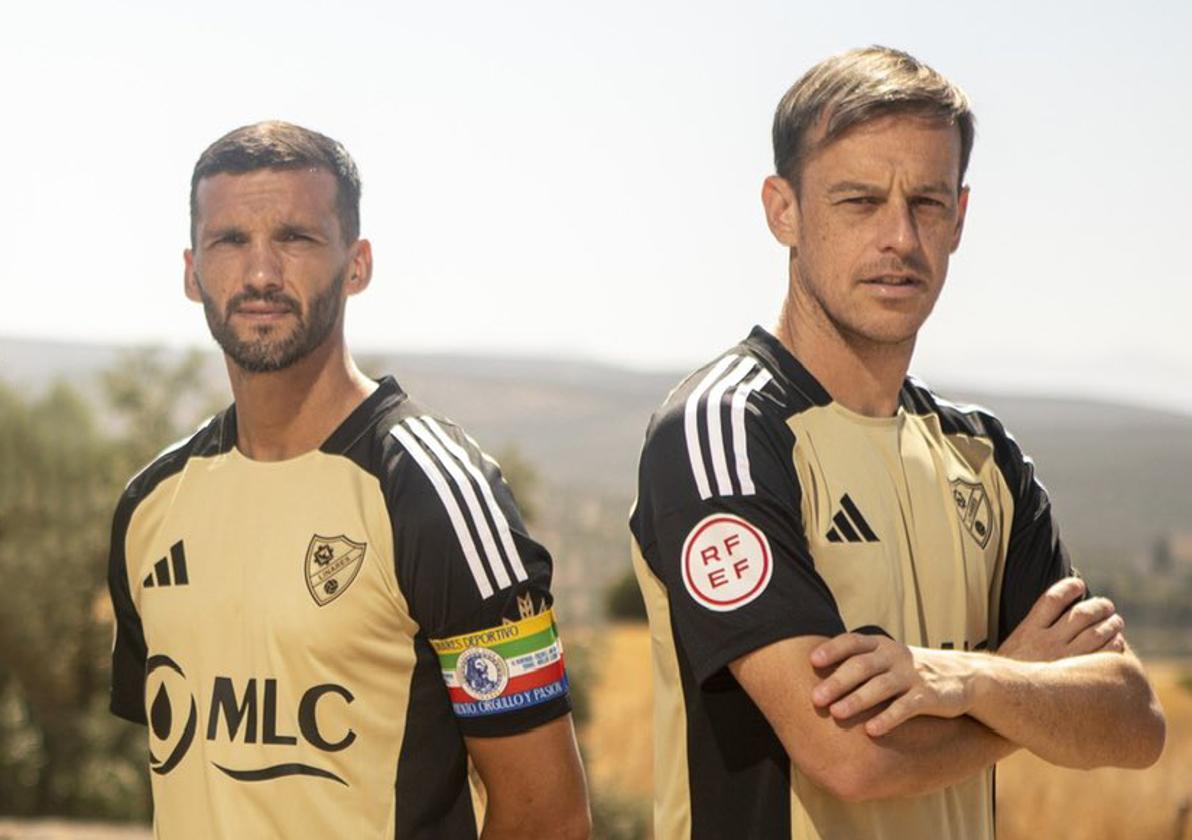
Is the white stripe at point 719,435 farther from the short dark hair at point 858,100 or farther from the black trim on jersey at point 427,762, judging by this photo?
the black trim on jersey at point 427,762

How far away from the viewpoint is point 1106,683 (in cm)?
304

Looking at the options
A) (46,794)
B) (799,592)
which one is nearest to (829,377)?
(799,592)

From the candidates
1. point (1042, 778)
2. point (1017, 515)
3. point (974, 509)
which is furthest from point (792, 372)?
point (1042, 778)

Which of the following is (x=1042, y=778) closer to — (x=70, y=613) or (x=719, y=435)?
(x=719, y=435)

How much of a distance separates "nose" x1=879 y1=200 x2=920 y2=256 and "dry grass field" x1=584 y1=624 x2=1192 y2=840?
3.63ft

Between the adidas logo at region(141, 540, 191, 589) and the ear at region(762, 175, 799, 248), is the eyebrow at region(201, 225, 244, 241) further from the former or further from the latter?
the ear at region(762, 175, 799, 248)

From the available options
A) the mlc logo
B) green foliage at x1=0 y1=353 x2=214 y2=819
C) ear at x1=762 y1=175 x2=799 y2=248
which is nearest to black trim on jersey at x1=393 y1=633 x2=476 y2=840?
the mlc logo

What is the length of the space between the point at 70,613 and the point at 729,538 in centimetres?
1912

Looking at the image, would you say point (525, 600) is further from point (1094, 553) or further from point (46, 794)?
point (1094, 553)

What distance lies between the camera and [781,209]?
10.3 feet

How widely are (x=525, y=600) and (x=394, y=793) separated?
1.41ft

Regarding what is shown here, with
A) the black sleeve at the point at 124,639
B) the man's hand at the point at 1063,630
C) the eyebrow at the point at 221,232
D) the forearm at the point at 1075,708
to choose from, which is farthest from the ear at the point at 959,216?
the black sleeve at the point at 124,639

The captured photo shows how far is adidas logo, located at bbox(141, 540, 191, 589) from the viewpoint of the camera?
3.37 m

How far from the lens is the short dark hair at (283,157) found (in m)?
3.41
